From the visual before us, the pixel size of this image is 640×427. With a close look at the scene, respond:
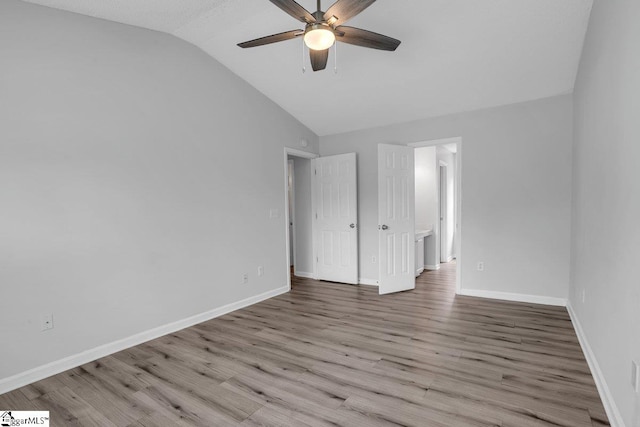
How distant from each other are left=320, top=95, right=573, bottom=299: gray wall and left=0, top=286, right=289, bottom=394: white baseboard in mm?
3149

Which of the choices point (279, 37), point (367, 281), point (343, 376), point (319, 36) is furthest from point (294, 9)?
point (367, 281)

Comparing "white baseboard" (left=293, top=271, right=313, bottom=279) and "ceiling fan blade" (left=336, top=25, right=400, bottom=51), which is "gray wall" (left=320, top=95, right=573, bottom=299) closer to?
"ceiling fan blade" (left=336, top=25, right=400, bottom=51)

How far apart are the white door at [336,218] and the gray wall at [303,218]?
0.75 ft

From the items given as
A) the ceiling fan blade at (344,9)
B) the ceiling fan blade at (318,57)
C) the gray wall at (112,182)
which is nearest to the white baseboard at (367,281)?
the gray wall at (112,182)

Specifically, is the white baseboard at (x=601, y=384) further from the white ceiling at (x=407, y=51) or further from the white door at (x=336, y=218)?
the white door at (x=336, y=218)

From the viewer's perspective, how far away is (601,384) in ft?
6.98

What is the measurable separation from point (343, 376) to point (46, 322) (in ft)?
7.55

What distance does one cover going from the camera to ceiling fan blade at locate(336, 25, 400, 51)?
236 centimetres

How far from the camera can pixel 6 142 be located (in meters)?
2.38

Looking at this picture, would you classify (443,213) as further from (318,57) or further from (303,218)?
(318,57)

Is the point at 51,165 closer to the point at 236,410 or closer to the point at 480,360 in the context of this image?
the point at 236,410

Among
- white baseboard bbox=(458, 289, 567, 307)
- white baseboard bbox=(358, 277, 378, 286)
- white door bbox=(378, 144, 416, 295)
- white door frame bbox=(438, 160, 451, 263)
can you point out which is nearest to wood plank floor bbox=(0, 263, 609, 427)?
white baseboard bbox=(458, 289, 567, 307)

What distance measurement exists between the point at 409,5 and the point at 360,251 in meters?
3.37

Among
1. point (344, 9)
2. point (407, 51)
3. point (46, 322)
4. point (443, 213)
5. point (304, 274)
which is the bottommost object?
point (304, 274)
